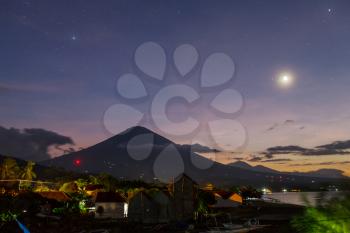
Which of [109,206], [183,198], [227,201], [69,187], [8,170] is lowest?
[109,206]

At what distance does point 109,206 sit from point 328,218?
171 feet

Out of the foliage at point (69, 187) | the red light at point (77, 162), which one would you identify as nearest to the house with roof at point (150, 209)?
the red light at point (77, 162)

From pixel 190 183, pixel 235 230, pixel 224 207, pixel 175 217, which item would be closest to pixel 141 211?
pixel 175 217

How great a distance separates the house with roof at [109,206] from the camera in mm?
64062

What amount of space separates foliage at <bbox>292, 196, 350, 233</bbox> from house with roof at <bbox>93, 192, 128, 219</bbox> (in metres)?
50.6

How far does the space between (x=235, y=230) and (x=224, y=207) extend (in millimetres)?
51555

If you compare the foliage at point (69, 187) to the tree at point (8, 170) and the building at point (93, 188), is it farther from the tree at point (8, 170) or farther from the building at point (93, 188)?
the tree at point (8, 170)

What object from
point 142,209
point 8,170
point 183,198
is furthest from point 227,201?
point 8,170

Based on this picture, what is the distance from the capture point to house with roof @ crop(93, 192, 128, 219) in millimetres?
64062

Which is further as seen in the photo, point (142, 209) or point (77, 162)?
point (142, 209)

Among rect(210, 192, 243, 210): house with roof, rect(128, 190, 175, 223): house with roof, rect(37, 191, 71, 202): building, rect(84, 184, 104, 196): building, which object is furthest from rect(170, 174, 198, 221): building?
rect(210, 192, 243, 210): house with roof

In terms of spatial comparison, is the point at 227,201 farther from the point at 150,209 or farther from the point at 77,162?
the point at 77,162

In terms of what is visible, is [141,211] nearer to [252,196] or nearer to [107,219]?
[107,219]

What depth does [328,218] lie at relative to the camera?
660 inches
